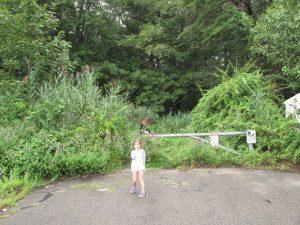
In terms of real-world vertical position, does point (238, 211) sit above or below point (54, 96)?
below

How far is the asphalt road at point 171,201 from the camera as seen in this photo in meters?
5.38

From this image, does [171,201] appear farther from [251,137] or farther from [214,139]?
[251,137]

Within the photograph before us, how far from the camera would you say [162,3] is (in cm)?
2747

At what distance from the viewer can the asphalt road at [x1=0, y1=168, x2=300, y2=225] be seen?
538 cm

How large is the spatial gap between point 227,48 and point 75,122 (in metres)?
18.4

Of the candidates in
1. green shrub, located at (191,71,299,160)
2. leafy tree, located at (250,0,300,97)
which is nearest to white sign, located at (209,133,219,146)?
green shrub, located at (191,71,299,160)

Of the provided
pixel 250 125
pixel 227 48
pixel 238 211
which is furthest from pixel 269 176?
pixel 227 48

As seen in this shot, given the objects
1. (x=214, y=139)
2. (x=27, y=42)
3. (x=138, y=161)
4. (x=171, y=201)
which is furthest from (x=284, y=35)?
(x=27, y=42)

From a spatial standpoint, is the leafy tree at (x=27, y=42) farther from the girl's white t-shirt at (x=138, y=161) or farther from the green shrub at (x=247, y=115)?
the girl's white t-shirt at (x=138, y=161)

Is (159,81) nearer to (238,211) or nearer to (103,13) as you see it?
(103,13)

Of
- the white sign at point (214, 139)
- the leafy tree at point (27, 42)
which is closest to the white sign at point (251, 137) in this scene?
the white sign at point (214, 139)

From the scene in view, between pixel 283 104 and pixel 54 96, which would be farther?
pixel 283 104

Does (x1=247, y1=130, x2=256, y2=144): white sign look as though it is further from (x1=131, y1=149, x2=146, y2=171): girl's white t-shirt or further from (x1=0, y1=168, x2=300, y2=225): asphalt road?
(x1=131, y1=149, x2=146, y2=171): girl's white t-shirt

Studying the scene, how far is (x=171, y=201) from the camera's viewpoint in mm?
6215
